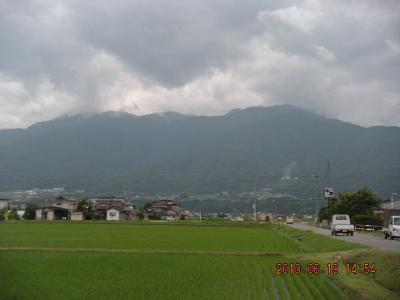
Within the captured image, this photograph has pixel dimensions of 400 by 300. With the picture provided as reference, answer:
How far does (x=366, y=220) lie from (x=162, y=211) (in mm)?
70353

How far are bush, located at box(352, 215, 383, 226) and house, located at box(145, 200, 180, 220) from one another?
61.5m

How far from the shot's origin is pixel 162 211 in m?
134

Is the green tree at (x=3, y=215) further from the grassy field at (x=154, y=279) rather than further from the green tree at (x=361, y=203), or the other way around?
the grassy field at (x=154, y=279)

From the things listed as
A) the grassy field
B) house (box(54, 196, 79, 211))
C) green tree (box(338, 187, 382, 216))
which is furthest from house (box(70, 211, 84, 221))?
the grassy field

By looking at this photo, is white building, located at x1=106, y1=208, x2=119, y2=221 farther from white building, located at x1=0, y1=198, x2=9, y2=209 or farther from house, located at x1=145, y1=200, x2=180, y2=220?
white building, located at x1=0, y1=198, x2=9, y2=209

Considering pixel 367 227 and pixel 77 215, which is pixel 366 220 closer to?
pixel 367 227

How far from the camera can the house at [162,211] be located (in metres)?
130

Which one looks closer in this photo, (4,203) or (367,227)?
(367,227)

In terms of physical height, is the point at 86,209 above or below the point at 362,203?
below

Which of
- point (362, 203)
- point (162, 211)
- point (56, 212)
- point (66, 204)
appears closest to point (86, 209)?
point (56, 212)

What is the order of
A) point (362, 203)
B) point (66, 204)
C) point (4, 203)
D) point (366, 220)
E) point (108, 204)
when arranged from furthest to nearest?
point (108, 204)
point (66, 204)
point (4, 203)
point (362, 203)
point (366, 220)

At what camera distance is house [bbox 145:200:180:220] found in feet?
425

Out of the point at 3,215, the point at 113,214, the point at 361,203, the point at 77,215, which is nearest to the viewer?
the point at 361,203

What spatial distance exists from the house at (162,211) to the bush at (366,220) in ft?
202
